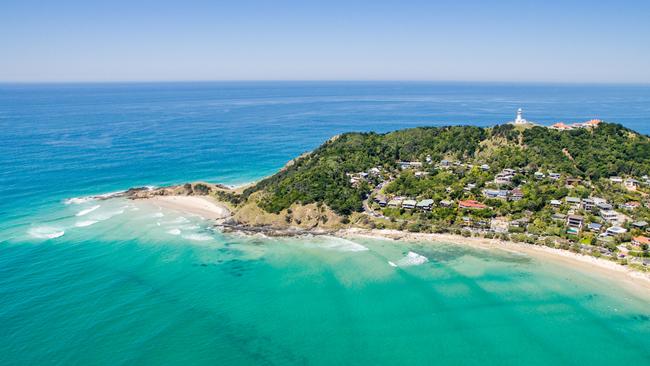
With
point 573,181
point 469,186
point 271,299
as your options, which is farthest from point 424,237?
point 573,181

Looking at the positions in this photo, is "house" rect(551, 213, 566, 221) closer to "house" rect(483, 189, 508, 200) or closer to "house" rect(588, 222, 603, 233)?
"house" rect(588, 222, 603, 233)

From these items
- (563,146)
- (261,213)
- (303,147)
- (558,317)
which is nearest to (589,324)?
(558,317)

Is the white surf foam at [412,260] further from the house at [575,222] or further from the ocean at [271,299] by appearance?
the house at [575,222]

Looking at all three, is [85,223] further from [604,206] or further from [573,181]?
[573,181]

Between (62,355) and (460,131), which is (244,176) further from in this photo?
(62,355)

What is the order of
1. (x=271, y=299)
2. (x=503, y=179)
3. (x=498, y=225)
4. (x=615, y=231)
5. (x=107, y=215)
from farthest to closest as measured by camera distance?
(x=503, y=179), (x=107, y=215), (x=498, y=225), (x=615, y=231), (x=271, y=299)

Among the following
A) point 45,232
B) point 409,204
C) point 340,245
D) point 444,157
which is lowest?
point 340,245

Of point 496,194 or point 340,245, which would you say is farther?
point 496,194

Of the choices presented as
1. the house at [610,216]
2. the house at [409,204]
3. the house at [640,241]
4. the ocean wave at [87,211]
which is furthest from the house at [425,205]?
the ocean wave at [87,211]
